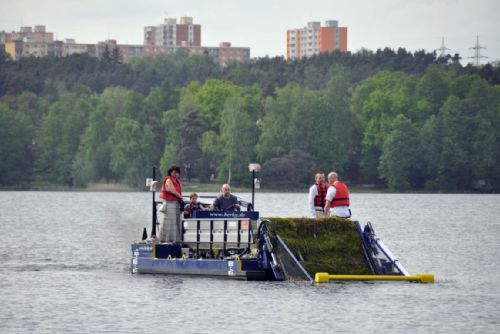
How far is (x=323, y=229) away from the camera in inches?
1406

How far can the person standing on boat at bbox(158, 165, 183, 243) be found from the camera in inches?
1431

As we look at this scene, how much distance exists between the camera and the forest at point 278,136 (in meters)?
138

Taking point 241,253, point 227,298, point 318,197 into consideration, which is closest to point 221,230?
point 241,253

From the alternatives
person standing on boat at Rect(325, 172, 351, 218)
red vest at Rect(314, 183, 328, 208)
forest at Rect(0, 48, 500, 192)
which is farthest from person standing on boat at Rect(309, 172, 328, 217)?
forest at Rect(0, 48, 500, 192)

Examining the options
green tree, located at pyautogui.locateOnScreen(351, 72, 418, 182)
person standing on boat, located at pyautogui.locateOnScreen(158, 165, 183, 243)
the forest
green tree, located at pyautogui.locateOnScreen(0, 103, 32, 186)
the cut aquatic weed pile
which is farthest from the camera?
green tree, located at pyautogui.locateOnScreen(0, 103, 32, 186)

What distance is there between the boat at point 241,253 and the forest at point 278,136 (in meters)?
92.4

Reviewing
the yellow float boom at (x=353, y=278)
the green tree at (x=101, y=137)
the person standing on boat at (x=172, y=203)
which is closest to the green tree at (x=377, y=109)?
the green tree at (x=101, y=137)

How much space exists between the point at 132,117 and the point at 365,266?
123313 mm

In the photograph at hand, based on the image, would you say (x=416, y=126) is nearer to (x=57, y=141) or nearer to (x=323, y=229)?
(x=57, y=141)

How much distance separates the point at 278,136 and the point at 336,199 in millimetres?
104349

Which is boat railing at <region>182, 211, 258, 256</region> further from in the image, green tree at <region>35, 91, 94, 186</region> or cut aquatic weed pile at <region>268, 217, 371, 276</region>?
green tree at <region>35, 91, 94, 186</region>

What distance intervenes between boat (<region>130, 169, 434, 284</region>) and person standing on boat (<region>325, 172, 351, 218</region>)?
57 centimetres

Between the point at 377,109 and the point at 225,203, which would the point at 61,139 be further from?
the point at 225,203

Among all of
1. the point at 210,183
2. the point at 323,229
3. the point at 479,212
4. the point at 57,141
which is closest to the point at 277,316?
the point at 323,229
